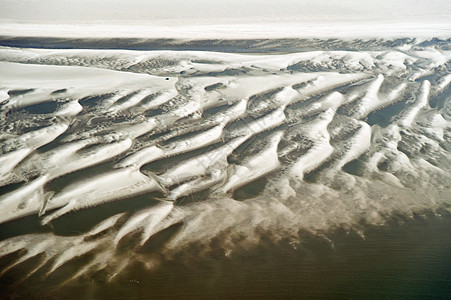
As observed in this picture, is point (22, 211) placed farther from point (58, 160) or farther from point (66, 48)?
point (66, 48)

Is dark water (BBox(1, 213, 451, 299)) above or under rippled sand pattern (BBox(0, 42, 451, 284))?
under

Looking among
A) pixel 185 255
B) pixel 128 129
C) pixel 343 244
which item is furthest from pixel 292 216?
pixel 128 129

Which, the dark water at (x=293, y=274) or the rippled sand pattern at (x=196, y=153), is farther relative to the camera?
the rippled sand pattern at (x=196, y=153)

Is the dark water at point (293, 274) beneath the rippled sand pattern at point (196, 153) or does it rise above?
beneath

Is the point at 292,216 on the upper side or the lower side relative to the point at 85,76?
lower

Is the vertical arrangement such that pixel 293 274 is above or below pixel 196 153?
below
